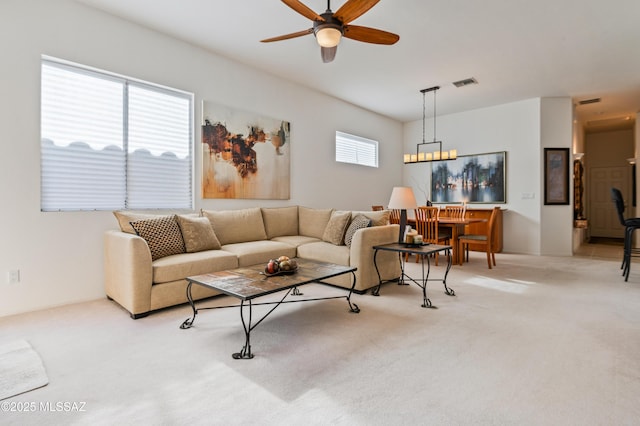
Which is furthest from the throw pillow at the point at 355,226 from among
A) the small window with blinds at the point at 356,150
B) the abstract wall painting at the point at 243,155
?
the small window with blinds at the point at 356,150

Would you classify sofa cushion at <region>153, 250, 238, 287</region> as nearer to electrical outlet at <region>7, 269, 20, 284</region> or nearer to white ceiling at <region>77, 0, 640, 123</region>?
electrical outlet at <region>7, 269, 20, 284</region>

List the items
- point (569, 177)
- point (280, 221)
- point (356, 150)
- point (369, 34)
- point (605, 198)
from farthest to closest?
point (605, 198)
point (356, 150)
point (569, 177)
point (280, 221)
point (369, 34)

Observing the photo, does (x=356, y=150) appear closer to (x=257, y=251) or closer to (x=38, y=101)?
(x=257, y=251)

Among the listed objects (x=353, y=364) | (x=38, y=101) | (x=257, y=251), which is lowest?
(x=353, y=364)

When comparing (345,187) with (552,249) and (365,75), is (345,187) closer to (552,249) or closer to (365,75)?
(365,75)

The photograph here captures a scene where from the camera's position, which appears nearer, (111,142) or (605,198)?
(111,142)

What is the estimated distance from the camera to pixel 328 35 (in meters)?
2.60

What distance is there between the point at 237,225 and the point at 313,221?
114 cm

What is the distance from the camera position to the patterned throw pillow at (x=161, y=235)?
119 inches

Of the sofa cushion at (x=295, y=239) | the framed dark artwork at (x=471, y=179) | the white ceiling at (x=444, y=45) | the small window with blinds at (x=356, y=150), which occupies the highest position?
the white ceiling at (x=444, y=45)

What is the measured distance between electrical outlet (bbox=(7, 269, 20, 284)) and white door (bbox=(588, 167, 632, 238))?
1190 cm

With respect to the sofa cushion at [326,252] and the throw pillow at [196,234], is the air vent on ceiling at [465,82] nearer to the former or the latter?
the sofa cushion at [326,252]

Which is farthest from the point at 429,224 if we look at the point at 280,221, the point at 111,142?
the point at 111,142

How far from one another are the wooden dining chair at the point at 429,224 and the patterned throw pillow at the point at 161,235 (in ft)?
10.7
